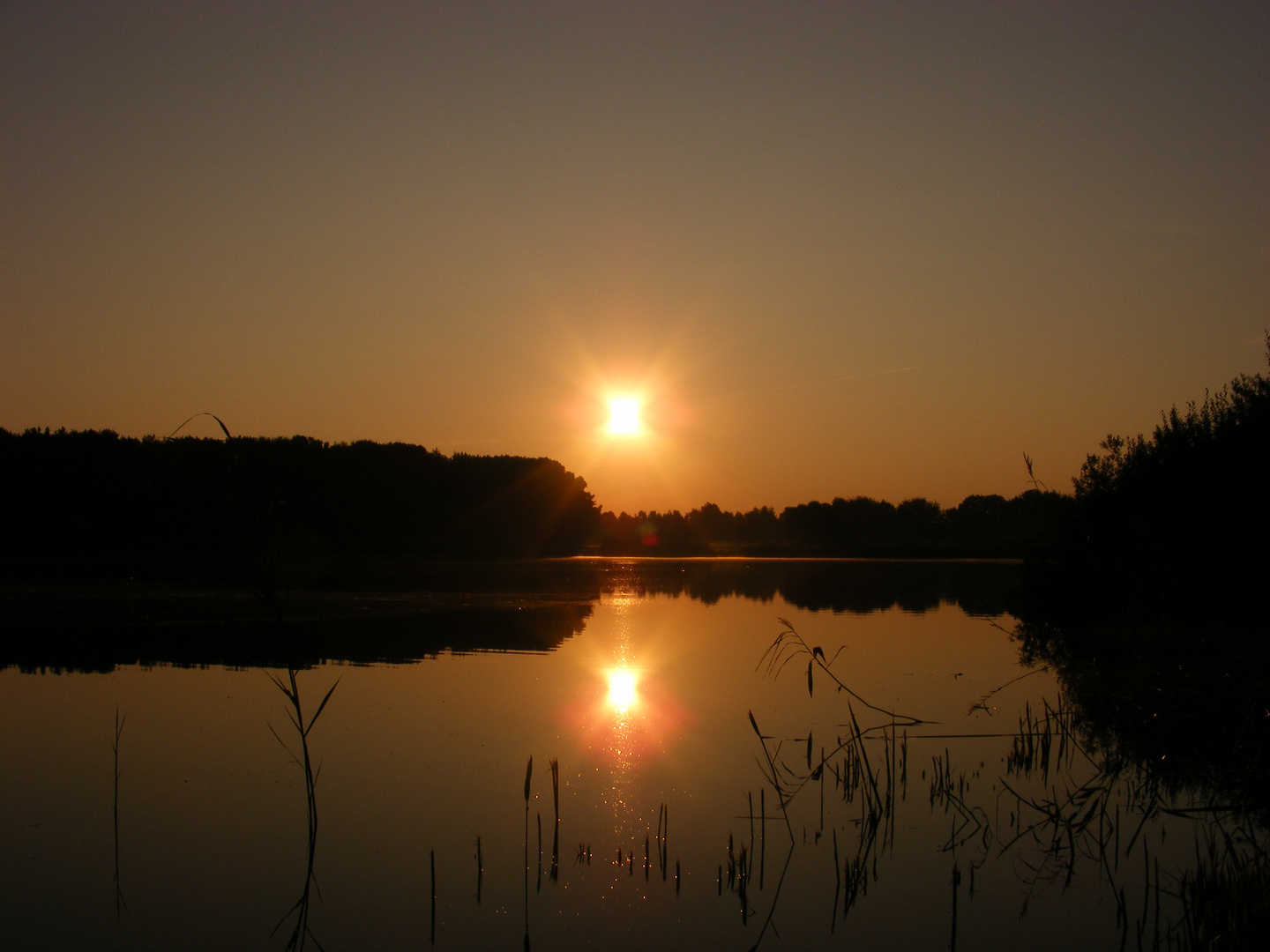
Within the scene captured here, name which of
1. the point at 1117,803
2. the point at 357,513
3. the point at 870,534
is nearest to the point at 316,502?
the point at 357,513

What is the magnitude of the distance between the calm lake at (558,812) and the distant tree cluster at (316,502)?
101 ft

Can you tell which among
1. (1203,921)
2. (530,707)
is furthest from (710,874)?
(530,707)

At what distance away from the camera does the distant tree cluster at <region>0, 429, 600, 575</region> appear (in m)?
65.0

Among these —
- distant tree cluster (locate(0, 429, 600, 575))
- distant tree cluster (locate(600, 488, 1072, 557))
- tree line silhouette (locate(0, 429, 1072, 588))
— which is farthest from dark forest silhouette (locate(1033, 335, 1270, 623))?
distant tree cluster (locate(600, 488, 1072, 557))

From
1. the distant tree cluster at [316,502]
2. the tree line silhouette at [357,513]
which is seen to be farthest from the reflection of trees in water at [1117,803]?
the distant tree cluster at [316,502]

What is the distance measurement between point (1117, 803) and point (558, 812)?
15.9 ft

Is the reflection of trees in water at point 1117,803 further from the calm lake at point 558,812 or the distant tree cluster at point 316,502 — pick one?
the distant tree cluster at point 316,502

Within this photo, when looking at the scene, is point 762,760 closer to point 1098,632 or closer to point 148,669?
point 148,669

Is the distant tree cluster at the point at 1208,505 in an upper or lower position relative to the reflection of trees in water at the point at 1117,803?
upper

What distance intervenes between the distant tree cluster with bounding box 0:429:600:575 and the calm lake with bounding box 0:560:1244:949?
30.9 m

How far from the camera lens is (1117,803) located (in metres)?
8.61

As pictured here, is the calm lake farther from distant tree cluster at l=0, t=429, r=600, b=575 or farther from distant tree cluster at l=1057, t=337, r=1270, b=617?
distant tree cluster at l=0, t=429, r=600, b=575

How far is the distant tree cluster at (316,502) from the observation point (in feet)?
A: 213

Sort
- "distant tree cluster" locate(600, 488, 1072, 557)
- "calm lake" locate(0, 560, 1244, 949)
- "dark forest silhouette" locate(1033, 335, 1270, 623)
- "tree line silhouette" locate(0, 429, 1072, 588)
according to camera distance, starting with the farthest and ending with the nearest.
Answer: "distant tree cluster" locate(600, 488, 1072, 557) < "tree line silhouette" locate(0, 429, 1072, 588) < "dark forest silhouette" locate(1033, 335, 1270, 623) < "calm lake" locate(0, 560, 1244, 949)
